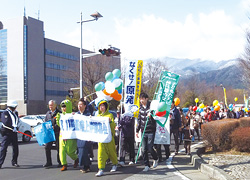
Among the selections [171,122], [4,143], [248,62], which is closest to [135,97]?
[171,122]

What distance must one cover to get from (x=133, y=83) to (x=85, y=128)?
8.84 ft

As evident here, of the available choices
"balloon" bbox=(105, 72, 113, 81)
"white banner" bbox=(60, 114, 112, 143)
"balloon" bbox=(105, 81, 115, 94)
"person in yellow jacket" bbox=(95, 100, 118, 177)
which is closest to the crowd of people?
"person in yellow jacket" bbox=(95, 100, 118, 177)

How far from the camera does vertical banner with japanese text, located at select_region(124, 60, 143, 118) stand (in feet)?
29.7

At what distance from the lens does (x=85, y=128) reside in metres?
7.21

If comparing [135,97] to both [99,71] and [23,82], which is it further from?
[23,82]

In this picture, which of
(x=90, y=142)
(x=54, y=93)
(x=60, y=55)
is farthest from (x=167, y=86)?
(x=60, y=55)

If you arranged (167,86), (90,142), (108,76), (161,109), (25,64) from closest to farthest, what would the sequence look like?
(161,109), (90,142), (167,86), (108,76), (25,64)

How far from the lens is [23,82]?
47625 millimetres

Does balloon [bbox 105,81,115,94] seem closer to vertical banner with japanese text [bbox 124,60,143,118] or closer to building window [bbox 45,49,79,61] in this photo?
vertical banner with japanese text [bbox 124,60,143,118]

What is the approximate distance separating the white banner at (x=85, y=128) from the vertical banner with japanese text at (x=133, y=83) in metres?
2.00

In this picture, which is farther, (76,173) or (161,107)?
(76,173)

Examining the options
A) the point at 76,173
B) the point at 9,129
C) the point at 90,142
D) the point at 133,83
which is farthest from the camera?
the point at 133,83

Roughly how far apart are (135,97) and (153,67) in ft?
103

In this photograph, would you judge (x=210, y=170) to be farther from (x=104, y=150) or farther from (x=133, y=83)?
(x=133, y=83)
